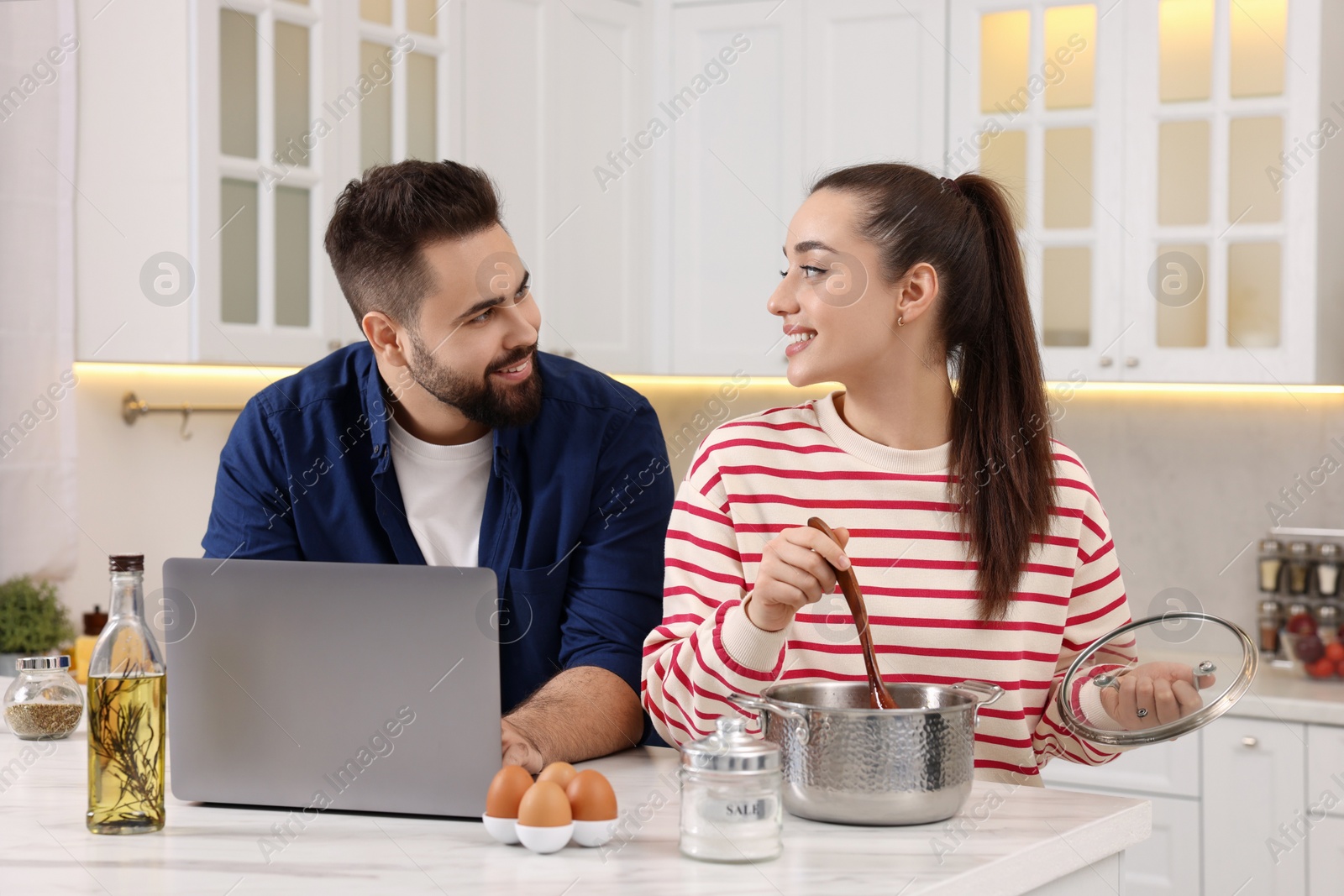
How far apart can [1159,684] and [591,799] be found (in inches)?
20.1

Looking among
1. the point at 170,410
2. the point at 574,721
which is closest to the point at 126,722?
the point at 574,721

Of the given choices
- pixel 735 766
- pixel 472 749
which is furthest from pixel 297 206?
pixel 735 766

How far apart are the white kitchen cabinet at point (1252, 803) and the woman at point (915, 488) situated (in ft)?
4.10

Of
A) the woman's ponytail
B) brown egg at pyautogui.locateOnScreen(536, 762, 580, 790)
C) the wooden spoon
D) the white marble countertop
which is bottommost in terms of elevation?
the white marble countertop

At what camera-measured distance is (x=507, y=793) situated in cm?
103

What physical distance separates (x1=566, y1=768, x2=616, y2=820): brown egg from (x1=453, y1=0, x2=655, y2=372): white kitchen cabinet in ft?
6.51

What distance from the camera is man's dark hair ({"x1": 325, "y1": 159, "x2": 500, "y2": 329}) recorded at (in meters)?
1.65

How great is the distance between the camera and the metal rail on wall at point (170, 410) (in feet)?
9.00

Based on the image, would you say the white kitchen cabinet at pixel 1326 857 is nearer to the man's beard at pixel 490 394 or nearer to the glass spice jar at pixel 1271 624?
the glass spice jar at pixel 1271 624

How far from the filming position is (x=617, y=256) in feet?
10.4

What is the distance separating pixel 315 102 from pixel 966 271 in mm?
1509

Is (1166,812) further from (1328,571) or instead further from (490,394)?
(490,394)

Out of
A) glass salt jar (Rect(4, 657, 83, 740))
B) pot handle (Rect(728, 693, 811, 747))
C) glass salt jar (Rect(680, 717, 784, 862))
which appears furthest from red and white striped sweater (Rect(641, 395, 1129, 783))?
glass salt jar (Rect(4, 657, 83, 740))

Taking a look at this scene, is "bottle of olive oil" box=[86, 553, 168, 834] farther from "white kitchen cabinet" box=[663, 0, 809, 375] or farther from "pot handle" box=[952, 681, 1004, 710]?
"white kitchen cabinet" box=[663, 0, 809, 375]
